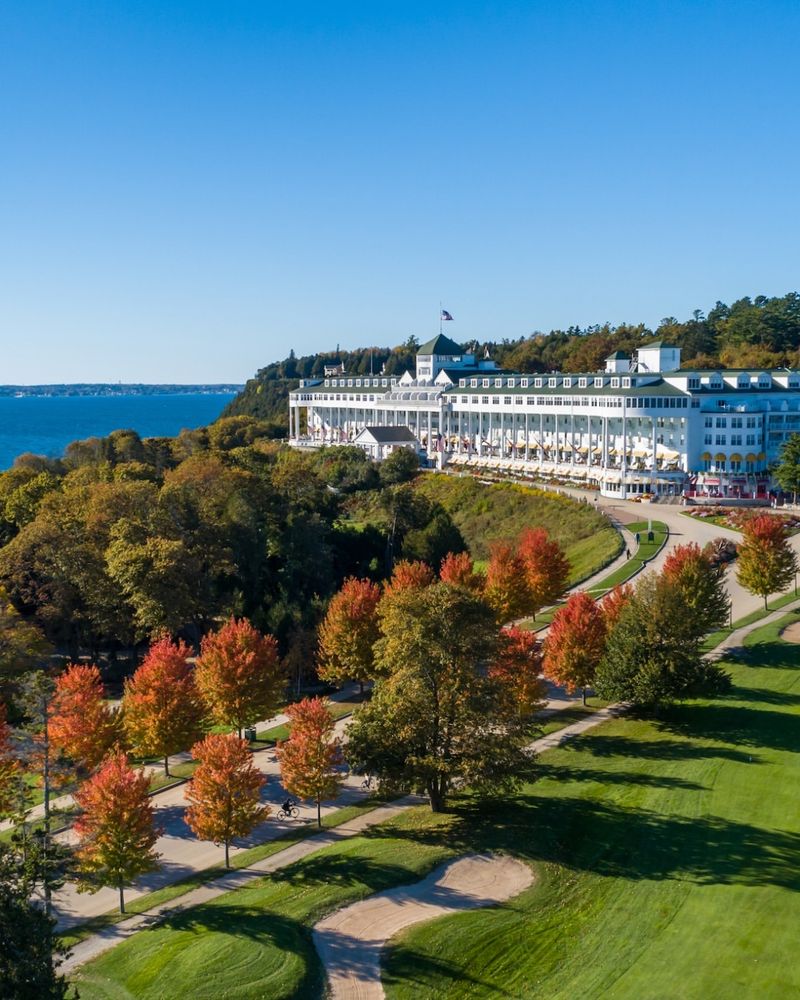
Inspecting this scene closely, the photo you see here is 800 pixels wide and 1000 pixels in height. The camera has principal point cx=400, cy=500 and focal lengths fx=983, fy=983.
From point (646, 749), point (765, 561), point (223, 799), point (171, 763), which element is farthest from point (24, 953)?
point (765, 561)

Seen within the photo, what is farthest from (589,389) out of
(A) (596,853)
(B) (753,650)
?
(A) (596,853)

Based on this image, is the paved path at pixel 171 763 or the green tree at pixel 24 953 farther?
the paved path at pixel 171 763

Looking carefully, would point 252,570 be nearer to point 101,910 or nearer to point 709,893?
point 101,910

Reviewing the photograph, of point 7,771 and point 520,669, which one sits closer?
point 7,771

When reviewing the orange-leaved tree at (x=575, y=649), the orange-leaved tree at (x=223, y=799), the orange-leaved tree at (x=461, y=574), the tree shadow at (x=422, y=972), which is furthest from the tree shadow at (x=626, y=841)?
the orange-leaved tree at (x=461, y=574)

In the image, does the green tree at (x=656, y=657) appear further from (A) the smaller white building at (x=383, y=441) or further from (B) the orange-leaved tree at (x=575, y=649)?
(A) the smaller white building at (x=383, y=441)

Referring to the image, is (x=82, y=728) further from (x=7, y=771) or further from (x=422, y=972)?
(x=422, y=972)
